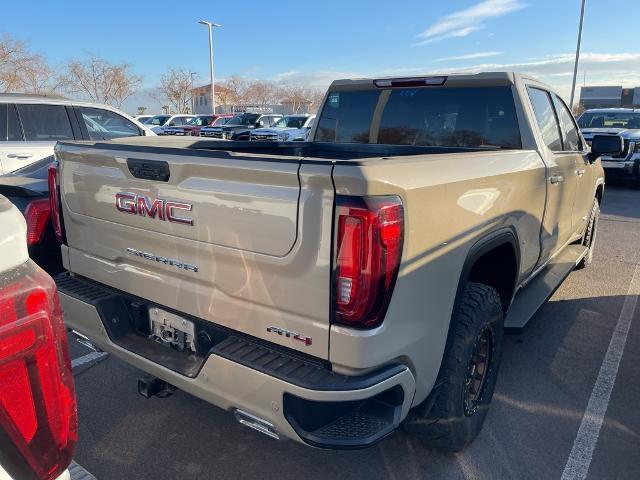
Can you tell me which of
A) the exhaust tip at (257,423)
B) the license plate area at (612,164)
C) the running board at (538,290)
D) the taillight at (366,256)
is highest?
the taillight at (366,256)

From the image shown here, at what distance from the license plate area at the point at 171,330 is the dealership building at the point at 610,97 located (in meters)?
78.8

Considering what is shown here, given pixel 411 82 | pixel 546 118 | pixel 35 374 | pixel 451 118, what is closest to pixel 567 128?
pixel 546 118

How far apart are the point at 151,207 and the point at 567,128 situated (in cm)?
362

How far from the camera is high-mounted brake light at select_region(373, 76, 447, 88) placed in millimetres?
3834

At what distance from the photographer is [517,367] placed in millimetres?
3744

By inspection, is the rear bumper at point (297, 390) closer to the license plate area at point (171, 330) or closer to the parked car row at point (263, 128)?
the license plate area at point (171, 330)

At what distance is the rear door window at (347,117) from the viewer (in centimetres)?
423

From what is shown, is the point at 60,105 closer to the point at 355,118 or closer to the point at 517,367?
the point at 355,118

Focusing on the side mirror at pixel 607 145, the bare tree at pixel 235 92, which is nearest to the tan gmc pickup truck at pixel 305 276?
the side mirror at pixel 607 145

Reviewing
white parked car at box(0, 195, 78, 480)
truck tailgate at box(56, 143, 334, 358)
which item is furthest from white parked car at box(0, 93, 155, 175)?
white parked car at box(0, 195, 78, 480)

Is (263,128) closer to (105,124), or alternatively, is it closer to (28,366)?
(105,124)

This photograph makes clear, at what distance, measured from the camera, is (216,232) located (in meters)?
2.14

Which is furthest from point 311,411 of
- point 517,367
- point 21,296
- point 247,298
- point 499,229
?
point 517,367

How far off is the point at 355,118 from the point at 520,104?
1348 millimetres
